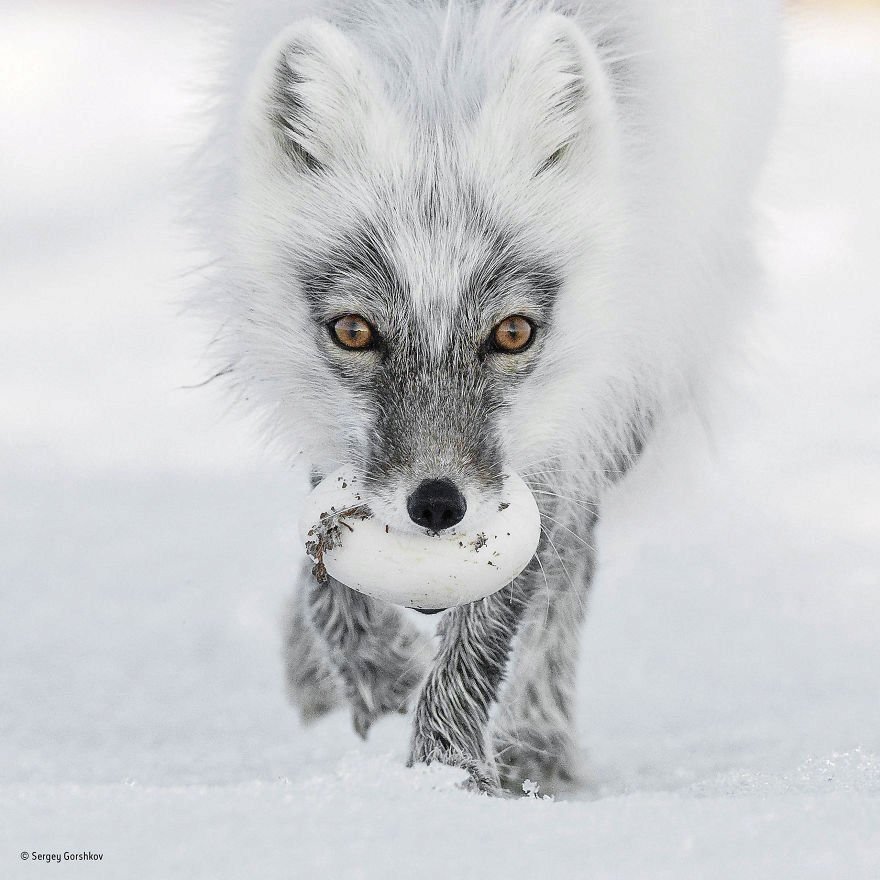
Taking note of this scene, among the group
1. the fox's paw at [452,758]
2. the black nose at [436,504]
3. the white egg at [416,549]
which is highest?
the black nose at [436,504]

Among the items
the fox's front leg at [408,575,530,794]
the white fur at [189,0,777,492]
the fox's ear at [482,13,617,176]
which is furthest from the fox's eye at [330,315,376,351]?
the fox's front leg at [408,575,530,794]

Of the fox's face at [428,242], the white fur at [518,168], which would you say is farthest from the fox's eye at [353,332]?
the white fur at [518,168]

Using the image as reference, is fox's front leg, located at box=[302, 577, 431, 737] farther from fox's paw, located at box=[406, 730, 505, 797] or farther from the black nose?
the black nose

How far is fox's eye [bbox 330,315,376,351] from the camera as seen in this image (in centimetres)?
331

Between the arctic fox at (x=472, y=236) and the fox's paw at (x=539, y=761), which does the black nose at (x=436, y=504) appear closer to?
the arctic fox at (x=472, y=236)

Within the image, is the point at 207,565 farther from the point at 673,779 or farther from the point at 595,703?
the point at 673,779

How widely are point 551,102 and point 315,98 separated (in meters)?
0.56

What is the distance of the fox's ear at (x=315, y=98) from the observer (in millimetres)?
3227

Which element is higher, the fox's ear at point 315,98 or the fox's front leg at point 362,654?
the fox's ear at point 315,98

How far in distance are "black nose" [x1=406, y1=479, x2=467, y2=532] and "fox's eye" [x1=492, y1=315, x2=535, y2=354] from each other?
1.40 feet

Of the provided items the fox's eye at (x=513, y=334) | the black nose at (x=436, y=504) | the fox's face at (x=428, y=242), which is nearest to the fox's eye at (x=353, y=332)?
the fox's face at (x=428, y=242)

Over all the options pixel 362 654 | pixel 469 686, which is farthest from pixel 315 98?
pixel 362 654

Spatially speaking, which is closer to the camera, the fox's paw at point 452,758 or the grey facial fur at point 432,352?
the grey facial fur at point 432,352

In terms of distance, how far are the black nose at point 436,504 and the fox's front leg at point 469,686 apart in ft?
3.57
